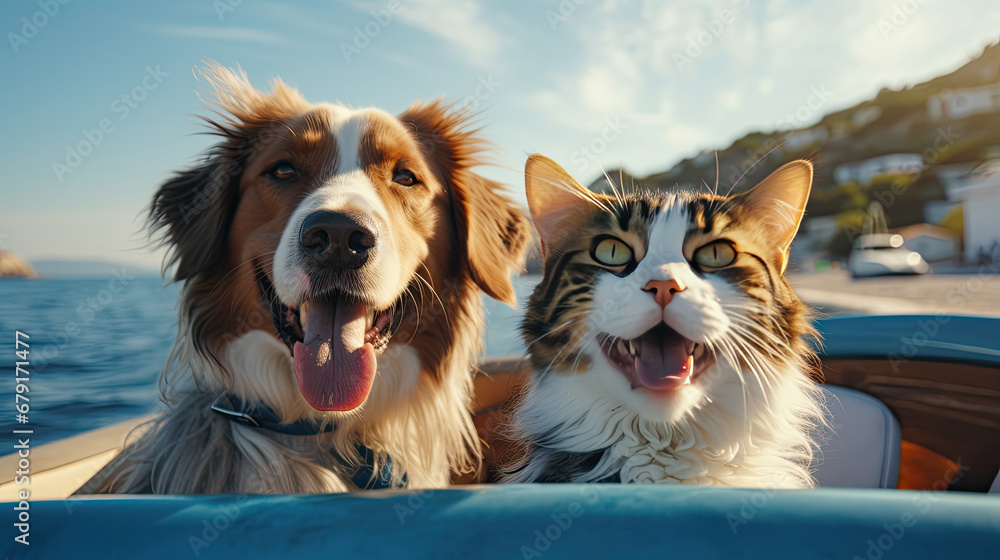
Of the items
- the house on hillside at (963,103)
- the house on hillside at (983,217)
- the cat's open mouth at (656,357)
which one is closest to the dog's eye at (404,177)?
the cat's open mouth at (656,357)

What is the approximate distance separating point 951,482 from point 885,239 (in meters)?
38.4

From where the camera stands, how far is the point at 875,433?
87.7 inches

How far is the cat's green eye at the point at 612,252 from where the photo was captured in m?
1.47

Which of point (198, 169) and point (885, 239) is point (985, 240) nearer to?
point (885, 239)

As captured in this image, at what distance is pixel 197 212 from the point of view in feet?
6.05

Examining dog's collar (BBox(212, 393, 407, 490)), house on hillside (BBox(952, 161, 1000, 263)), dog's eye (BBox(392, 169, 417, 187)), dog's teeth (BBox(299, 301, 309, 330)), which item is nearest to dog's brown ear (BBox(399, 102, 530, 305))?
dog's eye (BBox(392, 169, 417, 187))

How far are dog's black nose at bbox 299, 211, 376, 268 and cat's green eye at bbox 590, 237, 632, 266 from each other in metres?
0.65

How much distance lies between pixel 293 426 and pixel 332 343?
1.09 ft

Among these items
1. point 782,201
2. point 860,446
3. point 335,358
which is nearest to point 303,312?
point 335,358

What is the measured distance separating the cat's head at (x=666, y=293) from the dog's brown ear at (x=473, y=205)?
0.37 meters

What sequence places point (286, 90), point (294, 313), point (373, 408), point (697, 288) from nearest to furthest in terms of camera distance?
1. point (697, 288)
2. point (294, 313)
3. point (373, 408)
4. point (286, 90)

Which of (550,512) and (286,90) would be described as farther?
(286,90)

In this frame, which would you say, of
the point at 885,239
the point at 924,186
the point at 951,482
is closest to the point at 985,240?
the point at 885,239

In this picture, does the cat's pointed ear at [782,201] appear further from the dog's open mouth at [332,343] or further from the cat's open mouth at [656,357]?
the dog's open mouth at [332,343]
